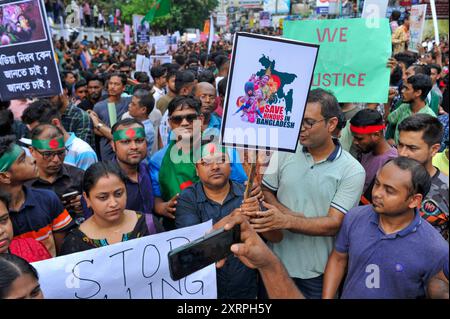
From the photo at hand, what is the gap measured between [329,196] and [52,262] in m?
1.58

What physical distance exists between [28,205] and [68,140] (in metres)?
1.39

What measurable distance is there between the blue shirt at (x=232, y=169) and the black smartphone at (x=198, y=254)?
5.26 feet

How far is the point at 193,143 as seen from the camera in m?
3.65

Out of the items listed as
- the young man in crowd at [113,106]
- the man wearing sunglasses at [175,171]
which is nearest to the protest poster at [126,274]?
the man wearing sunglasses at [175,171]

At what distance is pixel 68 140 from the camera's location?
401 centimetres

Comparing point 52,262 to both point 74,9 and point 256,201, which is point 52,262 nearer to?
point 256,201

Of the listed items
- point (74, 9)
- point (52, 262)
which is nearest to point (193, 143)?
point (52, 262)

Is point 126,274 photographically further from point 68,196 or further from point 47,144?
point 47,144

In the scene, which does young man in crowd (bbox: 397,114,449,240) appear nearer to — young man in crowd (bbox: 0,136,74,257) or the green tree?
young man in crowd (bbox: 0,136,74,257)

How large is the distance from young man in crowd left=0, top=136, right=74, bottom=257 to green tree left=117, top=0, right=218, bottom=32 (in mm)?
39096

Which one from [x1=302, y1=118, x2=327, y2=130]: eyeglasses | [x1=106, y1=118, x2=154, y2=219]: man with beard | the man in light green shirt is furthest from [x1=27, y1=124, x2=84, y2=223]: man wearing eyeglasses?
the man in light green shirt

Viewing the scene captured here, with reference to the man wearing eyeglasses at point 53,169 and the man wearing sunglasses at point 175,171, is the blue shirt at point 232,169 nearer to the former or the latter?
the man wearing sunglasses at point 175,171

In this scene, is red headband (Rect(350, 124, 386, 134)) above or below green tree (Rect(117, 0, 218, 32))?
above

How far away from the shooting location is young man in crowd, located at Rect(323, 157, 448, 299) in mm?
2158
